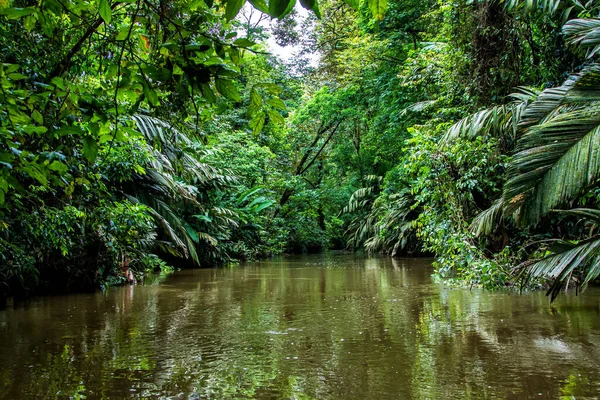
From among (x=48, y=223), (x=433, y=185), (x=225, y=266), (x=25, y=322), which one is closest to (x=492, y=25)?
(x=433, y=185)

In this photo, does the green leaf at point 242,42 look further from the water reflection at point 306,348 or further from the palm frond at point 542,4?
the palm frond at point 542,4

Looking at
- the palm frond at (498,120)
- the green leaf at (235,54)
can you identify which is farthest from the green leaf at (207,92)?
the palm frond at (498,120)

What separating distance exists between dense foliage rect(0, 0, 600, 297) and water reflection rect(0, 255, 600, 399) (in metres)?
0.63

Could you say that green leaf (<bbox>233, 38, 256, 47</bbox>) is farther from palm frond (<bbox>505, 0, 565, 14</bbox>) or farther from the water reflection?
palm frond (<bbox>505, 0, 565, 14</bbox>)

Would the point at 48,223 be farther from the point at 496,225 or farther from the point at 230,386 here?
the point at 496,225

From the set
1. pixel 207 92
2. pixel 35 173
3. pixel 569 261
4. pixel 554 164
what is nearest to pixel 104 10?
pixel 207 92

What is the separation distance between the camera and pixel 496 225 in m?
6.12

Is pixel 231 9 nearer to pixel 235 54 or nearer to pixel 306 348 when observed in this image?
pixel 235 54

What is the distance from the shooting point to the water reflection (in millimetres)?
2350

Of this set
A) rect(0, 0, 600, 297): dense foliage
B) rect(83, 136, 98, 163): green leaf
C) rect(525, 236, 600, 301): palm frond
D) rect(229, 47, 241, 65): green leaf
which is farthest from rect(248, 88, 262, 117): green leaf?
rect(525, 236, 600, 301): palm frond

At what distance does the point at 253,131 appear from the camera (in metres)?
1.89

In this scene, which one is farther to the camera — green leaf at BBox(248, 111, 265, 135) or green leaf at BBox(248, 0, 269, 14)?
green leaf at BBox(248, 111, 265, 135)

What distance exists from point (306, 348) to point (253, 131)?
71.3 inches

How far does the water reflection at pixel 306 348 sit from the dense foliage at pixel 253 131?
0.63 m
